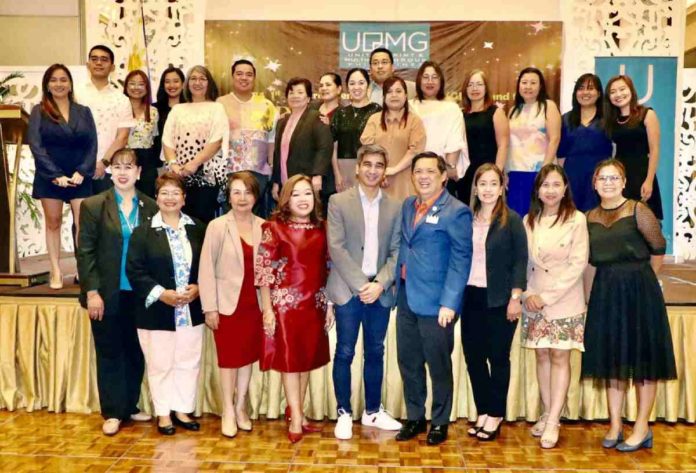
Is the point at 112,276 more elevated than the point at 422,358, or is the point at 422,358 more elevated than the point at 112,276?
the point at 112,276

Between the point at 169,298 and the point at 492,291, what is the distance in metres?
1.59

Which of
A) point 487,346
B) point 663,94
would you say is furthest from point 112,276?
point 663,94

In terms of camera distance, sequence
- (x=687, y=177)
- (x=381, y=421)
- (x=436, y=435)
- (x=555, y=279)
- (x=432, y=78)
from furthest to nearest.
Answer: (x=687, y=177) → (x=432, y=78) → (x=381, y=421) → (x=436, y=435) → (x=555, y=279)

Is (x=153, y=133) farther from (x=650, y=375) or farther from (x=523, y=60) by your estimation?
(x=523, y=60)

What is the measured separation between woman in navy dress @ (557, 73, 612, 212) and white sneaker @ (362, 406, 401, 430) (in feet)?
5.90

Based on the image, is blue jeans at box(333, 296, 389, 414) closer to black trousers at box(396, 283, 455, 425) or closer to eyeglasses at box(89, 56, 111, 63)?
black trousers at box(396, 283, 455, 425)

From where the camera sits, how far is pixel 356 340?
342 cm

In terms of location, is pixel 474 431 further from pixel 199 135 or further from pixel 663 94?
pixel 663 94

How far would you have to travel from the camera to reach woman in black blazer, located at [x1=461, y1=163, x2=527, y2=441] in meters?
3.20

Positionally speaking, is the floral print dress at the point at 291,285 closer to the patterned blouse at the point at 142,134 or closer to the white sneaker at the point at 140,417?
the white sneaker at the point at 140,417

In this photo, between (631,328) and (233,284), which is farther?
(233,284)

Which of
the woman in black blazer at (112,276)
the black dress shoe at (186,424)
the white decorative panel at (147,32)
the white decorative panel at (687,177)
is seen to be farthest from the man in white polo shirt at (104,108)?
the white decorative panel at (687,177)

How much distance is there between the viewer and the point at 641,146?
13.0 feet

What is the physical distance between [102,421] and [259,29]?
4.52 meters
